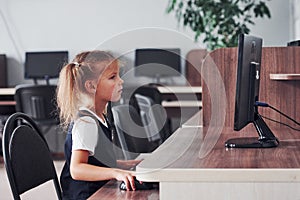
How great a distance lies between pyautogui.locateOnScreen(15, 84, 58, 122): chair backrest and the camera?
5.79m

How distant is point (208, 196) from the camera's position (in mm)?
1537

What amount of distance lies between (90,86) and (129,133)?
1074 mm

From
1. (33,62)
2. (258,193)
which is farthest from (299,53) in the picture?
(33,62)

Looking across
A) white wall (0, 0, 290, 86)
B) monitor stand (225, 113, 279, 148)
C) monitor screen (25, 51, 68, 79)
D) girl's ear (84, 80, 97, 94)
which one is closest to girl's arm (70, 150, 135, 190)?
girl's ear (84, 80, 97, 94)

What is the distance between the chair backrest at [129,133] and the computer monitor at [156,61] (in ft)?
8.90

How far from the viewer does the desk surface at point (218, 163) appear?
1512 millimetres

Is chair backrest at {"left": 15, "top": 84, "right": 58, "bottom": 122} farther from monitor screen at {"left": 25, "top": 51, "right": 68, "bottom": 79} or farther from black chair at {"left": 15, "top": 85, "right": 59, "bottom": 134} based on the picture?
monitor screen at {"left": 25, "top": 51, "right": 68, "bottom": 79}

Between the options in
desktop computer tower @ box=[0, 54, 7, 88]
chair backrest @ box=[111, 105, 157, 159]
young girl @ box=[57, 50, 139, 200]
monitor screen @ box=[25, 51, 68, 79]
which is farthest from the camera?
desktop computer tower @ box=[0, 54, 7, 88]

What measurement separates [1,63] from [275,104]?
4595 millimetres

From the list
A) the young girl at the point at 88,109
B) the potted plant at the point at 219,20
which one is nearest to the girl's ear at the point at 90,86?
the young girl at the point at 88,109

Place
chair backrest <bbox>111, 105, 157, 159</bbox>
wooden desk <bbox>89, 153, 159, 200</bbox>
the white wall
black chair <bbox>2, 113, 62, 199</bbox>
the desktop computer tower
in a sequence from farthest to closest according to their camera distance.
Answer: the desktop computer tower, the white wall, chair backrest <bbox>111, 105, 157, 159</bbox>, black chair <bbox>2, 113, 62, 199</bbox>, wooden desk <bbox>89, 153, 159, 200</bbox>

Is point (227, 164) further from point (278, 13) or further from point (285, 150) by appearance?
point (278, 13)

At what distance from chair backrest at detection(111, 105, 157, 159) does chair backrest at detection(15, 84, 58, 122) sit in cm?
222

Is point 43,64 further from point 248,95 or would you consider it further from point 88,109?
point 248,95
